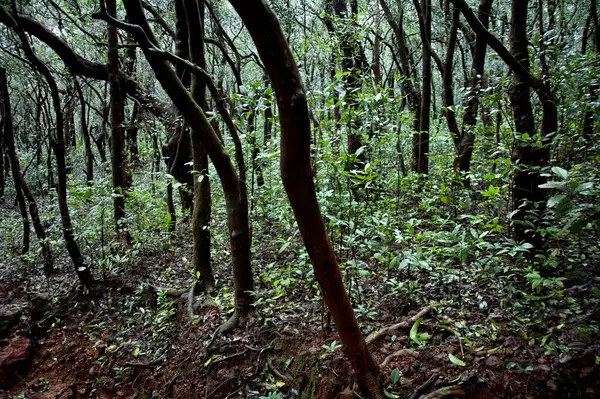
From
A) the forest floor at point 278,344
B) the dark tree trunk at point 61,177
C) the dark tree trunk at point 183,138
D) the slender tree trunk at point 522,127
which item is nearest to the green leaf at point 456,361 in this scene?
the forest floor at point 278,344

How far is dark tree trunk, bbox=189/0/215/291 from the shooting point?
4.94 metres

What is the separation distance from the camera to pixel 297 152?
6.51 feet

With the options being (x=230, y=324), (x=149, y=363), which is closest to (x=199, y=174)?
(x=230, y=324)

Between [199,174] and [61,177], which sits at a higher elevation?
[61,177]

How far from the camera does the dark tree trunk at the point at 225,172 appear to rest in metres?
3.98

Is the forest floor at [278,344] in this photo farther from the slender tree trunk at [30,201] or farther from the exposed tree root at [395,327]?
the slender tree trunk at [30,201]

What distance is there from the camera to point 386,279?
15.0 ft

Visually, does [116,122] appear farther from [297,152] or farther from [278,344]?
[297,152]

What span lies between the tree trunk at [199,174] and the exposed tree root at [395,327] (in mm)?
2684

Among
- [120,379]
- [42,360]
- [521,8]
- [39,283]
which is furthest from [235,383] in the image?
[39,283]

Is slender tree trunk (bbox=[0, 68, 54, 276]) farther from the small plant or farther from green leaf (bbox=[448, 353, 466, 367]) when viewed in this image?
green leaf (bbox=[448, 353, 466, 367])

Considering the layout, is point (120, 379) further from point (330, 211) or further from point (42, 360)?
point (330, 211)

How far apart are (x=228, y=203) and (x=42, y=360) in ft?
14.5

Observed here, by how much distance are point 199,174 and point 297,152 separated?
3458 mm
